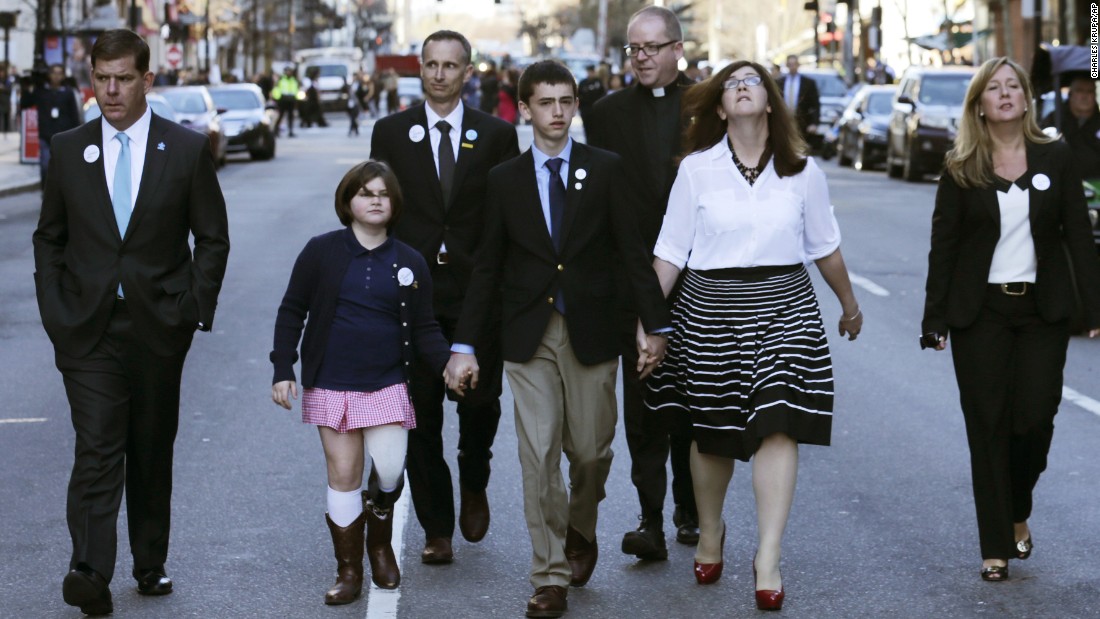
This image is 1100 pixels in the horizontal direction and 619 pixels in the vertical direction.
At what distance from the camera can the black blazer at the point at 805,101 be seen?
7.49m

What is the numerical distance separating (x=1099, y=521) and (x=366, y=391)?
3.11 m

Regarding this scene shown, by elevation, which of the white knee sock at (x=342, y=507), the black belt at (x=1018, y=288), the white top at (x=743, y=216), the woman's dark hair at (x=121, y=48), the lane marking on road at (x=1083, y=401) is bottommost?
the lane marking on road at (x=1083, y=401)

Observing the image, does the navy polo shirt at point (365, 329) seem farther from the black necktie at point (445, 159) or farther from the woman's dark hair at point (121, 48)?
the woman's dark hair at point (121, 48)

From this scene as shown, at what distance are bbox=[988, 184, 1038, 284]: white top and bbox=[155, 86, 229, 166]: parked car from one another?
24978 mm

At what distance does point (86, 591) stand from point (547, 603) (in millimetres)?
1443

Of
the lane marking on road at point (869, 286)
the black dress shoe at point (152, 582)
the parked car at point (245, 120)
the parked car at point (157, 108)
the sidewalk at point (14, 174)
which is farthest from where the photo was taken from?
the parked car at point (245, 120)

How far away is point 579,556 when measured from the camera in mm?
6488

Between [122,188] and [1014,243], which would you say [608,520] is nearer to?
[1014,243]

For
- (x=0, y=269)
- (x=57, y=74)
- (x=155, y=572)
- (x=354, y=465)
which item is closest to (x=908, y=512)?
(x=354, y=465)

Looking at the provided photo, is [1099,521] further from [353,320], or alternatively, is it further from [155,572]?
[155,572]

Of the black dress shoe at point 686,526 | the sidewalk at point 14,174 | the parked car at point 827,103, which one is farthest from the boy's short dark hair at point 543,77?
the parked car at point 827,103

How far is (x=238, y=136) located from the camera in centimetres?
3578

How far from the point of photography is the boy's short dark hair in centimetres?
615

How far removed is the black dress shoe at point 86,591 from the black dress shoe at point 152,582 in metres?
0.29
